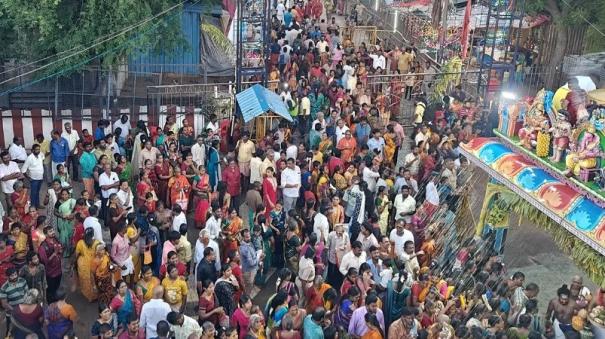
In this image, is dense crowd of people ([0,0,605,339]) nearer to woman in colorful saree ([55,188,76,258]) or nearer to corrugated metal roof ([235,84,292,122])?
woman in colorful saree ([55,188,76,258])

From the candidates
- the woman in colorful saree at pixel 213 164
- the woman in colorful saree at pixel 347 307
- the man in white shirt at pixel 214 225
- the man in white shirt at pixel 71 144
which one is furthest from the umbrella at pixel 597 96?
the man in white shirt at pixel 71 144

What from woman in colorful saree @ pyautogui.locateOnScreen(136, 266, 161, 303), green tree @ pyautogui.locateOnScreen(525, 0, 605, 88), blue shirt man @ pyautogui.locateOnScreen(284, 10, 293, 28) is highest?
green tree @ pyautogui.locateOnScreen(525, 0, 605, 88)

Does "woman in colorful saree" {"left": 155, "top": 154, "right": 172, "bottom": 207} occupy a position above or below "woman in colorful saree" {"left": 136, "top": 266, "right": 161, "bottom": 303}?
above

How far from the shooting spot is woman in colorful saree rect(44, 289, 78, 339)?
810 cm

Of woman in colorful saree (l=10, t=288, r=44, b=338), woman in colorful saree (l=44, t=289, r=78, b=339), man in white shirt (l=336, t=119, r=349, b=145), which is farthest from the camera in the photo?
man in white shirt (l=336, t=119, r=349, b=145)

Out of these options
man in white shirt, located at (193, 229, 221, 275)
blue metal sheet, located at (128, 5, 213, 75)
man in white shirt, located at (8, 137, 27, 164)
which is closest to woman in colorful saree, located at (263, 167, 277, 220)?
man in white shirt, located at (193, 229, 221, 275)

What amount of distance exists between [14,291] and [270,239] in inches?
140

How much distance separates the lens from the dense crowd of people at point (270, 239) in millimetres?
8242

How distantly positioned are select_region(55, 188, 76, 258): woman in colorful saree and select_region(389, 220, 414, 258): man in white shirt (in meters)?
4.28

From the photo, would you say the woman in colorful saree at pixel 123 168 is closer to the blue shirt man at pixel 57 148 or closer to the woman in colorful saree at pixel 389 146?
the blue shirt man at pixel 57 148

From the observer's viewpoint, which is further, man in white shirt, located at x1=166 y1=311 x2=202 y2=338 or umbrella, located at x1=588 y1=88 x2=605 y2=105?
umbrella, located at x1=588 y1=88 x2=605 y2=105

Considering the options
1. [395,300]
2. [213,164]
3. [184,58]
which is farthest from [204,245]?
[184,58]

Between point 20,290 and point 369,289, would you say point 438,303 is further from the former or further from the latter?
point 20,290

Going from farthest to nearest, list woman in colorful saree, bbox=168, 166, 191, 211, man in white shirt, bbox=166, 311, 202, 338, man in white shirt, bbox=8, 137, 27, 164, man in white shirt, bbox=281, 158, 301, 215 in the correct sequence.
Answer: man in white shirt, bbox=8, 137, 27, 164 < man in white shirt, bbox=281, 158, 301, 215 < woman in colorful saree, bbox=168, 166, 191, 211 < man in white shirt, bbox=166, 311, 202, 338
